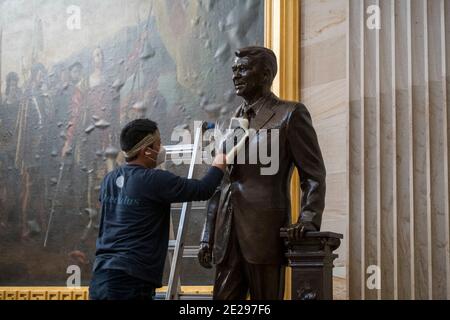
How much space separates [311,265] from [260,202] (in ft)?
1.32

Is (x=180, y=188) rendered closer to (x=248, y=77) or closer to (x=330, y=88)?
(x=248, y=77)

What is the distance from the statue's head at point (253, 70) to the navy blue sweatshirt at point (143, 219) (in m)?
0.51

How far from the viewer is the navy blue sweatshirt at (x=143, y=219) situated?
3.29 metres

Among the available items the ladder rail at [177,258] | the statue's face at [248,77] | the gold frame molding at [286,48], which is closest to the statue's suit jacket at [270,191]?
the statue's face at [248,77]

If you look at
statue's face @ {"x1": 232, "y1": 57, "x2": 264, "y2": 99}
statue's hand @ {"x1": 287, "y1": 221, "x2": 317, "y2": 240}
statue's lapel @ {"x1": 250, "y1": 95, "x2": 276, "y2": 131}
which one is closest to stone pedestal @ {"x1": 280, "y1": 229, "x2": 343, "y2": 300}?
statue's hand @ {"x1": 287, "y1": 221, "x2": 317, "y2": 240}

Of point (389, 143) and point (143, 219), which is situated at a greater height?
point (389, 143)

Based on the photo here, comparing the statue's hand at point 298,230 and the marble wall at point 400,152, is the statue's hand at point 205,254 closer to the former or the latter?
the statue's hand at point 298,230

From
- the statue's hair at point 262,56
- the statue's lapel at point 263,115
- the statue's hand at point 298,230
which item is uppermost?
the statue's hair at point 262,56

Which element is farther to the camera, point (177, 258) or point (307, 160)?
point (177, 258)

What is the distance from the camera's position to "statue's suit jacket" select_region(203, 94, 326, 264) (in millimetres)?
3420

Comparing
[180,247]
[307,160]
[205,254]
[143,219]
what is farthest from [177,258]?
[307,160]

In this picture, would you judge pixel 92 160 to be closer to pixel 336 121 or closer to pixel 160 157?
pixel 336 121

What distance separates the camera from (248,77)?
362 centimetres
